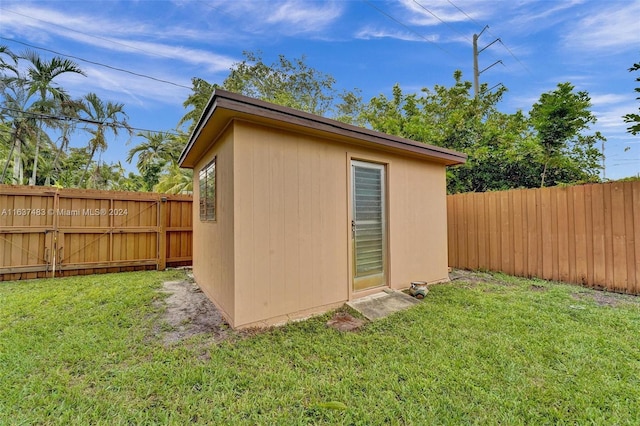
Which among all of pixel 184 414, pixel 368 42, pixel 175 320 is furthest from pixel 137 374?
pixel 368 42

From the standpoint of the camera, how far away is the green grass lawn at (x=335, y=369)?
1831 mm

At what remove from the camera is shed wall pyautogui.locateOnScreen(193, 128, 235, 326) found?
3.23m

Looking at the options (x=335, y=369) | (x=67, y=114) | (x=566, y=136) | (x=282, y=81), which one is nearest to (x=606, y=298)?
(x=335, y=369)

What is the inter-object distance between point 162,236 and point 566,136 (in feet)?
35.0

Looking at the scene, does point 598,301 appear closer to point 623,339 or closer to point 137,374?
point 623,339

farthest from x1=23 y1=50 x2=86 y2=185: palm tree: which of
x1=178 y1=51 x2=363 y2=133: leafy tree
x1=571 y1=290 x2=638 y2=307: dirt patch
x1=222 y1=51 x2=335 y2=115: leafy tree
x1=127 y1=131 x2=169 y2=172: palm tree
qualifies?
x1=571 y1=290 x2=638 y2=307: dirt patch

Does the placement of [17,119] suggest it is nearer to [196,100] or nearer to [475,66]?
[196,100]

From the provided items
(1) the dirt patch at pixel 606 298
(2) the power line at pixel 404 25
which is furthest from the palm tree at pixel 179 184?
(1) the dirt patch at pixel 606 298

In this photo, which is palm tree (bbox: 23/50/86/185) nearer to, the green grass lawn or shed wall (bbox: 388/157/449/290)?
the green grass lawn

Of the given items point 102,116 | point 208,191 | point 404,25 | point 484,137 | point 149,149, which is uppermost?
point 404,25

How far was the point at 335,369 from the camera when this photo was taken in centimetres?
235

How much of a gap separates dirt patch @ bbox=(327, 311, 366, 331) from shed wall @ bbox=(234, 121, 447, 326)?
29cm

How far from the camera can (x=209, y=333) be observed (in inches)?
121

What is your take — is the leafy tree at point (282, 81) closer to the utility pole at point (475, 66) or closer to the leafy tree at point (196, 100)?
the leafy tree at point (196, 100)
